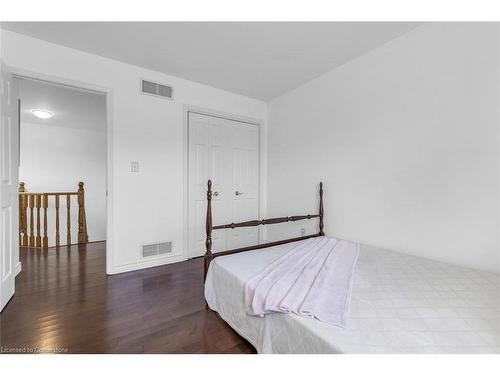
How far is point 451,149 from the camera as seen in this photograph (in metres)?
1.81

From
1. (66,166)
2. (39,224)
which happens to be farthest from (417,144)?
(66,166)

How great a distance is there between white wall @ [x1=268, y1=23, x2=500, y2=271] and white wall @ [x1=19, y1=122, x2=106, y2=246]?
5.04 meters

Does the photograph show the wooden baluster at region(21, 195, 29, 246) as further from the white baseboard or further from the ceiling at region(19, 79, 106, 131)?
the white baseboard

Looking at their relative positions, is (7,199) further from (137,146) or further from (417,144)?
(417,144)

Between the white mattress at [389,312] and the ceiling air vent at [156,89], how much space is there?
2.15m

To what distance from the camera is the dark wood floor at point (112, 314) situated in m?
1.42

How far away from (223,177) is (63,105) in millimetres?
3069

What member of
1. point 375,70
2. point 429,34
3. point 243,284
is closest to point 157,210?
point 243,284

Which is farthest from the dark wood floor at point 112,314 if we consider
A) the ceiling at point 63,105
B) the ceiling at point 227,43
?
the ceiling at point 227,43

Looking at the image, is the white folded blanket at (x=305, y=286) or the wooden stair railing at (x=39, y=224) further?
the wooden stair railing at (x=39, y=224)

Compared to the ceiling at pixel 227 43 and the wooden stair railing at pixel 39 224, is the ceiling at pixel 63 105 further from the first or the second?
the wooden stair railing at pixel 39 224

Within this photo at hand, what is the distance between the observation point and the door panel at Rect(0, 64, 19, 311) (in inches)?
70.5

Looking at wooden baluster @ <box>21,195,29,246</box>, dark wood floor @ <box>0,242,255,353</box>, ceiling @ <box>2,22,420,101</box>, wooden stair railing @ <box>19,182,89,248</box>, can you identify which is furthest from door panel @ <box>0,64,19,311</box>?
wooden baluster @ <box>21,195,29,246</box>
